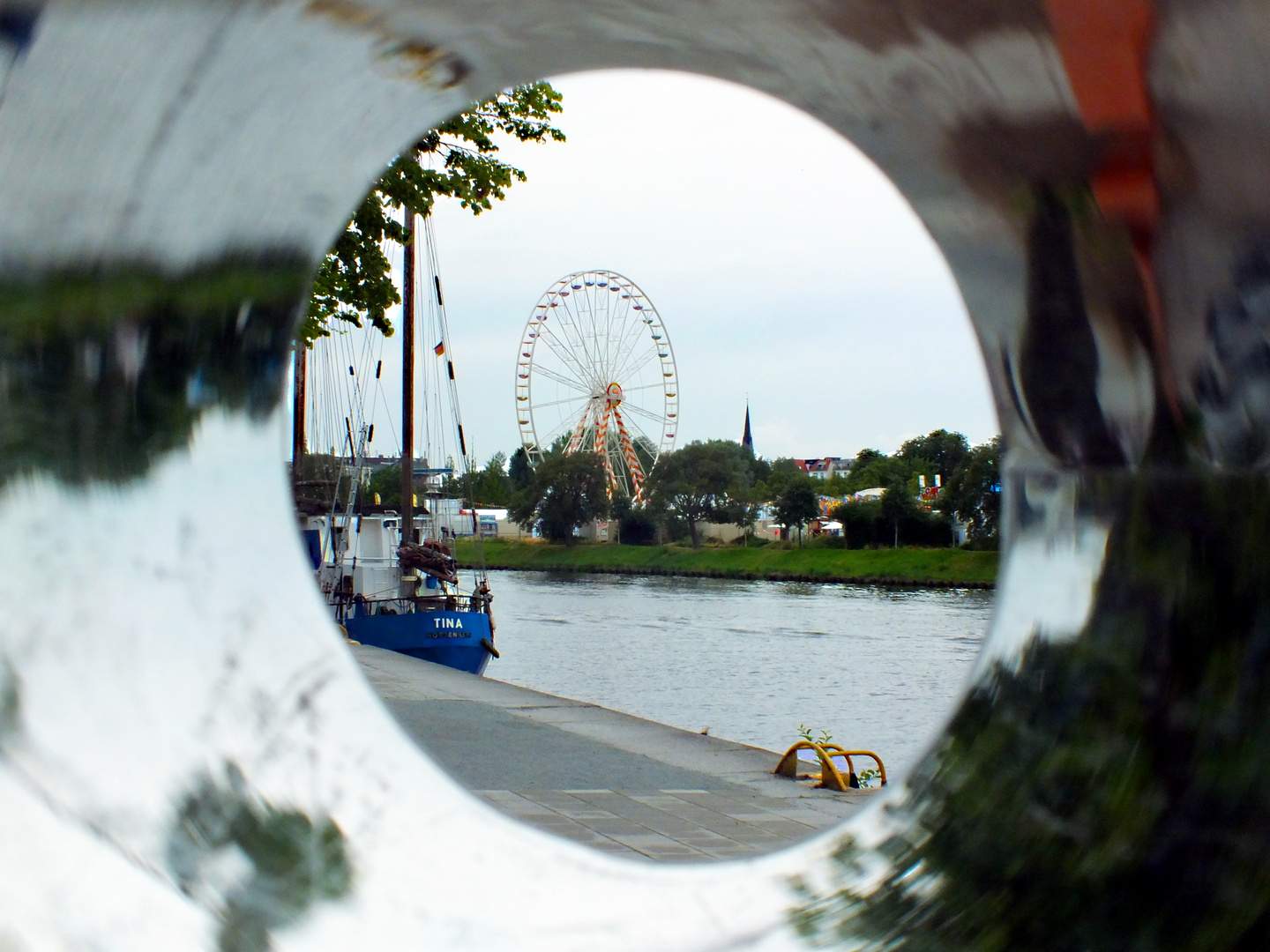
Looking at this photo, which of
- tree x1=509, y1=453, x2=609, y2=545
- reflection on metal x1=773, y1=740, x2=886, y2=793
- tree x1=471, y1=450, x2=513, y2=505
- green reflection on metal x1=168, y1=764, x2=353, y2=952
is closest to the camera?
green reflection on metal x1=168, y1=764, x2=353, y2=952

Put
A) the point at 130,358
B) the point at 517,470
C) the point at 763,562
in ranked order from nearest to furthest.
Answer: the point at 130,358, the point at 763,562, the point at 517,470

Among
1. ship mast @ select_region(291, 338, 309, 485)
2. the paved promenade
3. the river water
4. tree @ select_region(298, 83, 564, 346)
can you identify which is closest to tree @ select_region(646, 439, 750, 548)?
the river water

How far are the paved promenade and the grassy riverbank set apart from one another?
26011mm

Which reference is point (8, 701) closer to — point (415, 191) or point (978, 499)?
point (415, 191)

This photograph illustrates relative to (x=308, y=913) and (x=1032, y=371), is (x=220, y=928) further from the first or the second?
(x=1032, y=371)

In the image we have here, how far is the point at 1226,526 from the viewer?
1934 millimetres

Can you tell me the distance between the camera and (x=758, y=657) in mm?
18328

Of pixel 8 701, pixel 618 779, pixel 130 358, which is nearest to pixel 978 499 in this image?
pixel 618 779

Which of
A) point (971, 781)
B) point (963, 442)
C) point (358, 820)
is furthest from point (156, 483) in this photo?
point (963, 442)

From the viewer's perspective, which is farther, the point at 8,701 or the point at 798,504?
the point at 798,504

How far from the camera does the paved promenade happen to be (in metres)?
3.89

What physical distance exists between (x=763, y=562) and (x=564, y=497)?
258 inches

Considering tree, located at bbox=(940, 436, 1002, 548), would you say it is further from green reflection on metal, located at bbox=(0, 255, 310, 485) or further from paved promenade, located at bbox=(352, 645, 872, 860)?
green reflection on metal, located at bbox=(0, 255, 310, 485)

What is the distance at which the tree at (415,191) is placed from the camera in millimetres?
7168
